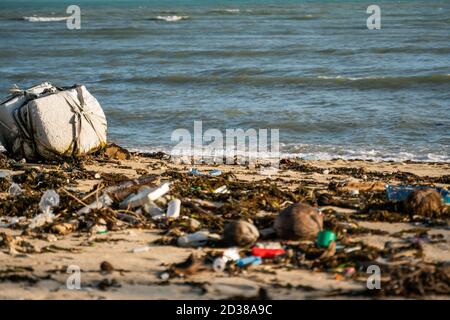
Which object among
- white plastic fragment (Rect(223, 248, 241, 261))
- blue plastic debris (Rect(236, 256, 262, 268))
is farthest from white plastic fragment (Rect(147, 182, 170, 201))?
blue plastic debris (Rect(236, 256, 262, 268))

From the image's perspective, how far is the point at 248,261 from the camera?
5426 millimetres

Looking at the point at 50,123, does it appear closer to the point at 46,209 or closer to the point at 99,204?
the point at 46,209

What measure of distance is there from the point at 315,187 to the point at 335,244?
2.67m

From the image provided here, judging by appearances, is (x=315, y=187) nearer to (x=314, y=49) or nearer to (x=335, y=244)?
(x=335, y=244)

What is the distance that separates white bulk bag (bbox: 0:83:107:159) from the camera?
923cm

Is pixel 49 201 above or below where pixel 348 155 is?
above

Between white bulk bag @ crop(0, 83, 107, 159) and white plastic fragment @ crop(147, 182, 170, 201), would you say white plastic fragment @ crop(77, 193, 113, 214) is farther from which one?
white bulk bag @ crop(0, 83, 107, 159)

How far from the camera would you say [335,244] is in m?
5.71

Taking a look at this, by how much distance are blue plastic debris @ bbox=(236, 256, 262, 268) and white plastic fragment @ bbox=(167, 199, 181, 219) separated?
1.34 m

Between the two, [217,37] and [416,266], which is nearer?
[416,266]

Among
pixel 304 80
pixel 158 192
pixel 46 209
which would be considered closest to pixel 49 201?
pixel 46 209

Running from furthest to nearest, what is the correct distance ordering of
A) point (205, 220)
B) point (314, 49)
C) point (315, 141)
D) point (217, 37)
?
point (217, 37) < point (314, 49) < point (315, 141) < point (205, 220)

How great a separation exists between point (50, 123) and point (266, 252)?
4645 millimetres

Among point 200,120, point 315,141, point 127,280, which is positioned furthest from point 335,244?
point 200,120
